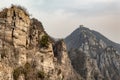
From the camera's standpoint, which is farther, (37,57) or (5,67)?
(37,57)

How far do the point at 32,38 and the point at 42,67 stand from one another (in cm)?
692

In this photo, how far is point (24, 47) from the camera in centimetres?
8338

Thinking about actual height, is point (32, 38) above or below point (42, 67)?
above

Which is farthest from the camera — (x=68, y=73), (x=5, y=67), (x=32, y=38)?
(x=68, y=73)

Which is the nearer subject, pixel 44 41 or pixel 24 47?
pixel 24 47

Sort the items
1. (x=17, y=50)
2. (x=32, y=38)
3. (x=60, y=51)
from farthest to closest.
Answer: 1. (x=60, y=51)
2. (x=32, y=38)
3. (x=17, y=50)

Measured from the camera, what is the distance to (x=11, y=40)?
266 ft

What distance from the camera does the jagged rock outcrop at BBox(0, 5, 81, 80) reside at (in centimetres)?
7600

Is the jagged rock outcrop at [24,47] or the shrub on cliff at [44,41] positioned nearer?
the jagged rock outcrop at [24,47]

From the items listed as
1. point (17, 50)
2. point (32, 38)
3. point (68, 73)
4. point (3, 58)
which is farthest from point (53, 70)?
point (68, 73)

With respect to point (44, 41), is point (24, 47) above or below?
below

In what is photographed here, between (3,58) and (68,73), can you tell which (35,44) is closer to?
(3,58)

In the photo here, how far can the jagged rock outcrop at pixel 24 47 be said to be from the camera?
249 ft

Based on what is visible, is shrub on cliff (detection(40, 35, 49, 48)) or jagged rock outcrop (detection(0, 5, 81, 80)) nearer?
jagged rock outcrop (detection(0, 5, 81, 80))
